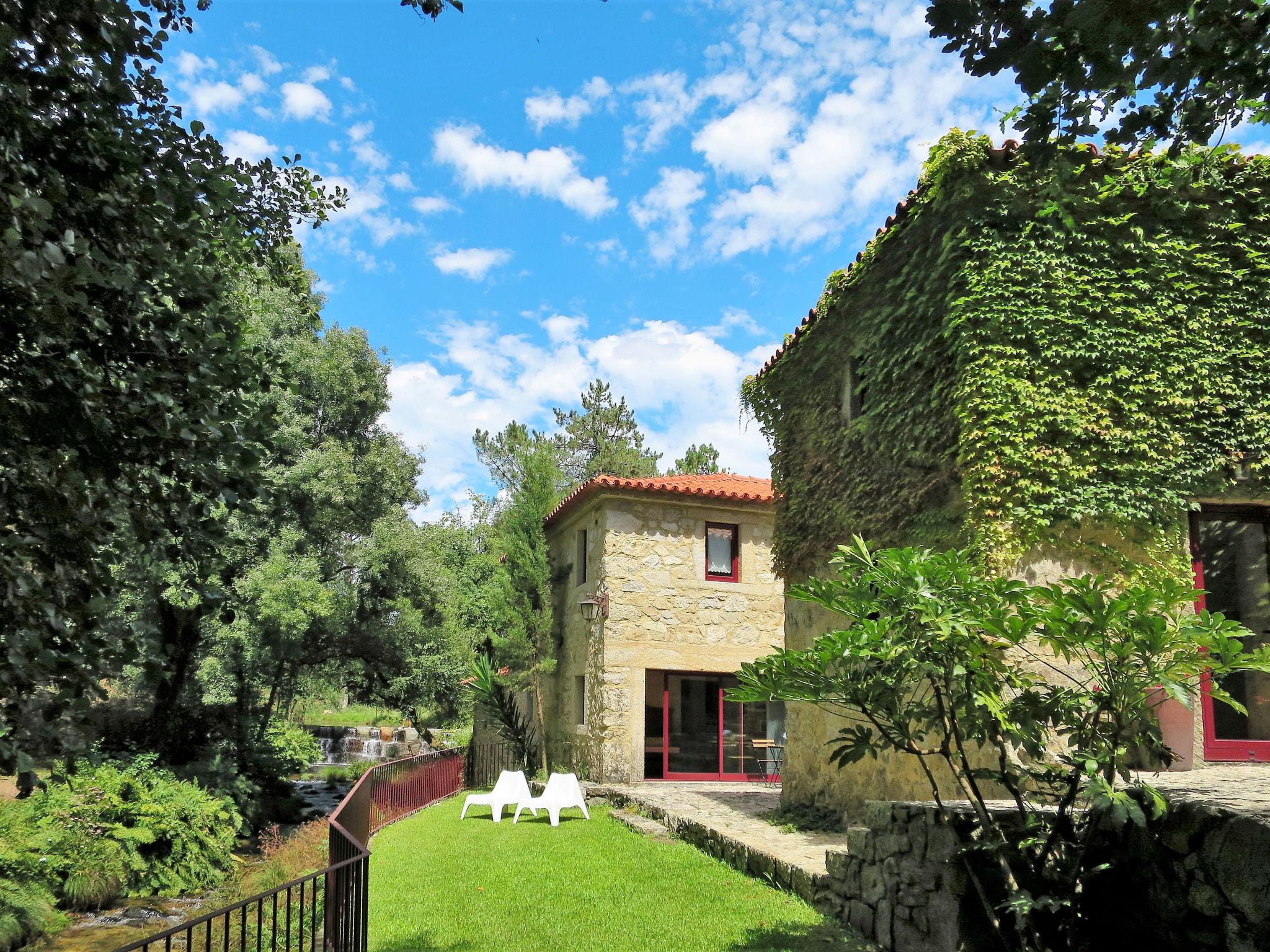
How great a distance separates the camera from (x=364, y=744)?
27000mm

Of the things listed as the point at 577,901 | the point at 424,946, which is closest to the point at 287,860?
the point at 577,901

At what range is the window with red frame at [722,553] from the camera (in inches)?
643

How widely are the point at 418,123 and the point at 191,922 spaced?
708 cm

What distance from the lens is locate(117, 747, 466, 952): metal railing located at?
12.7 feet

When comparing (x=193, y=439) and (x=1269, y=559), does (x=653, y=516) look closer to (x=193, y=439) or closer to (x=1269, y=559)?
(x=1269, y=559)

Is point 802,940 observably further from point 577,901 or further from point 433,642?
point 433,642

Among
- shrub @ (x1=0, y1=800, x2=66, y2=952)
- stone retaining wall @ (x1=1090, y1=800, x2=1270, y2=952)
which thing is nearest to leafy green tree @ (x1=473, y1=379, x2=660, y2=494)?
shrub @ (x1=0, y1=800, x2=66, y2=952)

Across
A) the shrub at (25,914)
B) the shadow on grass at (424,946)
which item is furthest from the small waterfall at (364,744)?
the shadow on grass at (424,946)

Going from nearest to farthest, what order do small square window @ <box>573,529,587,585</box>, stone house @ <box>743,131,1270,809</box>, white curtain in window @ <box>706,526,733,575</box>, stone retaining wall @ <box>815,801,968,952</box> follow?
stone retaining wall @ <box>815,801,968,952</box> < stone house @ <box>743,131,1270,809</box> < white curtain in window @ <box>706,526,733,575</box> < small square window @ <box>573,529,587,585</box>

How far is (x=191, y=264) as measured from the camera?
3.56 m

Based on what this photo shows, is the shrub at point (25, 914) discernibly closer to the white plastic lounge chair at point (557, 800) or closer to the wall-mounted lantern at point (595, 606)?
the white plastic lounge chair at point (557, 800)

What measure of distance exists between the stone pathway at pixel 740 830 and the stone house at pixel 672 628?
1.61 m

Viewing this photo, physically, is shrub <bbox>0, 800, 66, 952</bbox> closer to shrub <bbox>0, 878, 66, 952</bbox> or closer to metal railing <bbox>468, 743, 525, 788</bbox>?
shrub <bbox>0, 878, 66, 952</bbox>

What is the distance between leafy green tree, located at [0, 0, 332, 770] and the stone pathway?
5.44 metres
